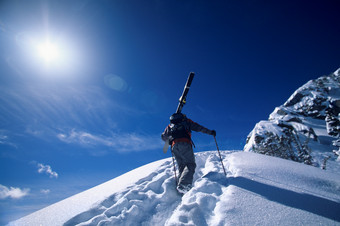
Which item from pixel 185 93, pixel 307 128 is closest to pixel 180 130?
pixel 185 93

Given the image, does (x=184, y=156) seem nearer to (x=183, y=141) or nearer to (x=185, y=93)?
(x=183, y=141)

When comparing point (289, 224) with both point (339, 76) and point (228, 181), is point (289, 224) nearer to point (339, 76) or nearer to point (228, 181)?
point (228, 181)

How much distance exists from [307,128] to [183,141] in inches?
1601

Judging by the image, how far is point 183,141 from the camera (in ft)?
15.8

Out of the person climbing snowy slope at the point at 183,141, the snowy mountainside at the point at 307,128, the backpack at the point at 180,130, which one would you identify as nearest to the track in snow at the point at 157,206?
the person climbing snowy slope at the point at 183,141

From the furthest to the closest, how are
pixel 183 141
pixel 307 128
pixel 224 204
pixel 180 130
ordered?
pixel 307 128, pixel 180 130, pixel 183 141, pixel 224 204

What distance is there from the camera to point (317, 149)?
2702cm

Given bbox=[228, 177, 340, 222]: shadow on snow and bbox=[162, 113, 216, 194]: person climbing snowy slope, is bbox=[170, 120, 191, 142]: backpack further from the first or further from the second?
bbox=[228, 177, 340, 222]: shadow on snow

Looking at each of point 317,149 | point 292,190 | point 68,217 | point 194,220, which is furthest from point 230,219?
point 317,149

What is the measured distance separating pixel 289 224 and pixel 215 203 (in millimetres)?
1113

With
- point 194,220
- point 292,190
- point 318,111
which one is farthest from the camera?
point 318,111

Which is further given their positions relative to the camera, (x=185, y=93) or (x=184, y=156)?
(x=185, y=93)

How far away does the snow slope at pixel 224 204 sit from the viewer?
218 cm

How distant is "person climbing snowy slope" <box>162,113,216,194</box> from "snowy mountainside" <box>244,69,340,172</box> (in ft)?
50.7
